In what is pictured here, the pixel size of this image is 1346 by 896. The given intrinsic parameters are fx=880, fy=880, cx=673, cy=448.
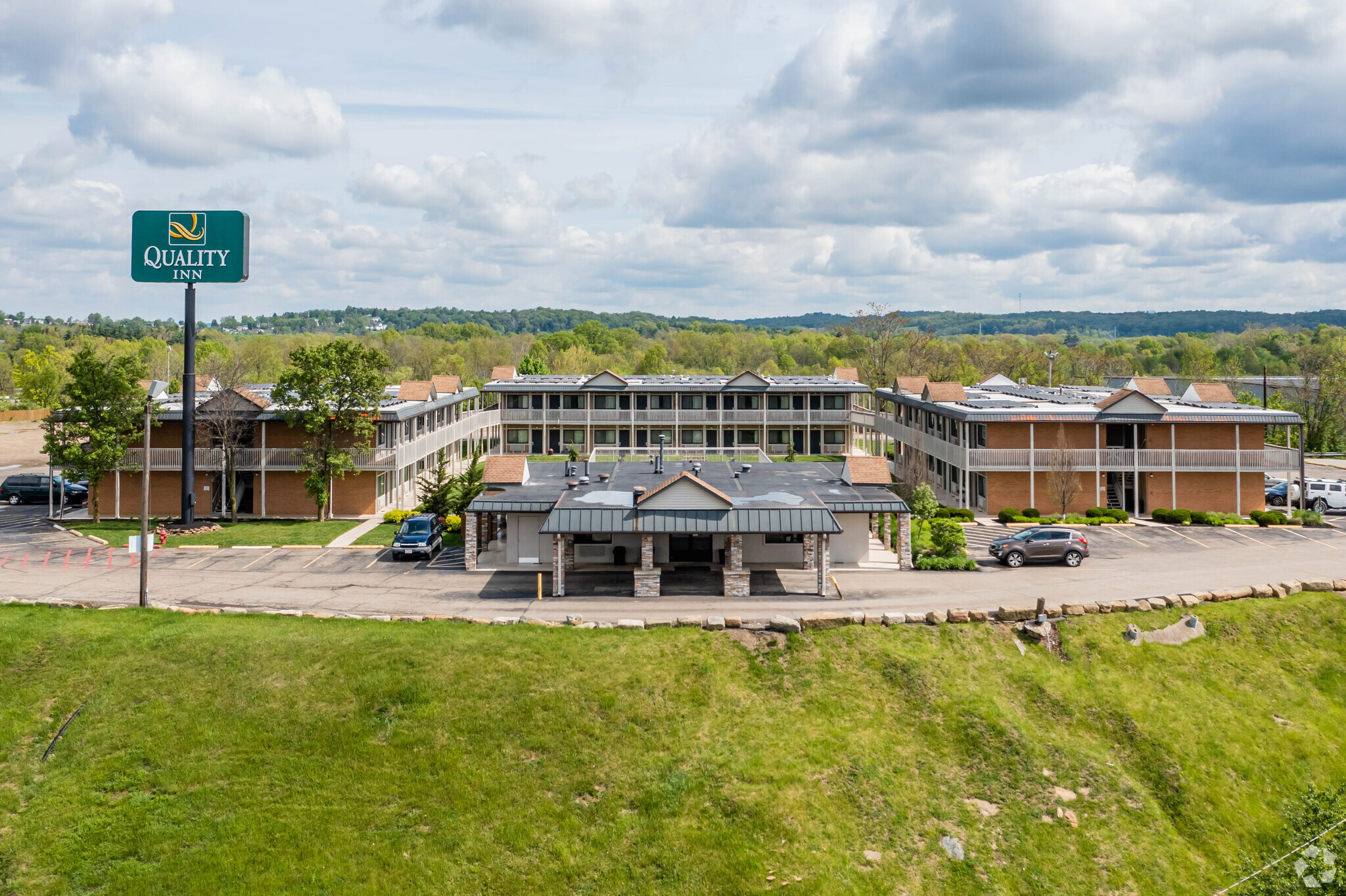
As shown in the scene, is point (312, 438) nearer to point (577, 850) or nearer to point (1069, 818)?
point (577, 850)

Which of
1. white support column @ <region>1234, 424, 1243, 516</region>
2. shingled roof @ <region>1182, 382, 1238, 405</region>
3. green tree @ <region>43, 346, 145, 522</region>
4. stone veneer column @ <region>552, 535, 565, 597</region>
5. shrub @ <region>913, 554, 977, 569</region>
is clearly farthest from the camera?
shingled roof @ <region>1182, 382, 1238, 405</region>

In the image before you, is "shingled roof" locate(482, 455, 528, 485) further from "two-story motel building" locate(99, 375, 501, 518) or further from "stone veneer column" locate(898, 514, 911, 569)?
"stone veneer column" locate(898, 514, 911, 569)

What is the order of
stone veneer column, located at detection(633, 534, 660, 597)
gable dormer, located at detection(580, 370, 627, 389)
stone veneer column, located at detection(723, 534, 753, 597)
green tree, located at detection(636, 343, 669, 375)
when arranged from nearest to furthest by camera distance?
stone veneer column, located at detection(633, 534, 660, 597) < stone veneer column, located at detection(723, 534, 753, 597) < gable dormer, located at detection(580, 370, 627, 389) < green tree, located at detection(636, 343, 669, 375)

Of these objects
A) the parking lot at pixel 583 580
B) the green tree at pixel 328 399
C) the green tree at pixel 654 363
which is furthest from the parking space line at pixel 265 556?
the green tree at pixel 654 363

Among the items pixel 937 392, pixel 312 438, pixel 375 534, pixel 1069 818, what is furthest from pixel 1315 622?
pixel 312 438

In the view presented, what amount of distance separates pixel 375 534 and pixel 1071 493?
116 feet

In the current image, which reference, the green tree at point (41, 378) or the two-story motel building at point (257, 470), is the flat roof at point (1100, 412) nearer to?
the two-story motel building at point (257, 470)

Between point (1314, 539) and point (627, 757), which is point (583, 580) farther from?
point (1314, 539)

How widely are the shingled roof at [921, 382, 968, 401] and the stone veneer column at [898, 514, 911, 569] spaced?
2115cm

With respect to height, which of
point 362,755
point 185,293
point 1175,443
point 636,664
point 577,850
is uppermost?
point 185,293

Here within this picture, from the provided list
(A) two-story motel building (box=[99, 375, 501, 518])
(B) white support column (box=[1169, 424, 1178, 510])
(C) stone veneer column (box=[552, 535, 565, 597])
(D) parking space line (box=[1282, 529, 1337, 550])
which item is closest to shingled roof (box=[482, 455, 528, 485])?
(C) stone veneer column (box=[552, 535, 565, 597])

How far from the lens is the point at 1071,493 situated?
45.9 meters

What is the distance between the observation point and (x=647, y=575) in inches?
1216

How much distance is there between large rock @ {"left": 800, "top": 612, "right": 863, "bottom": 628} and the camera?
2659cm
